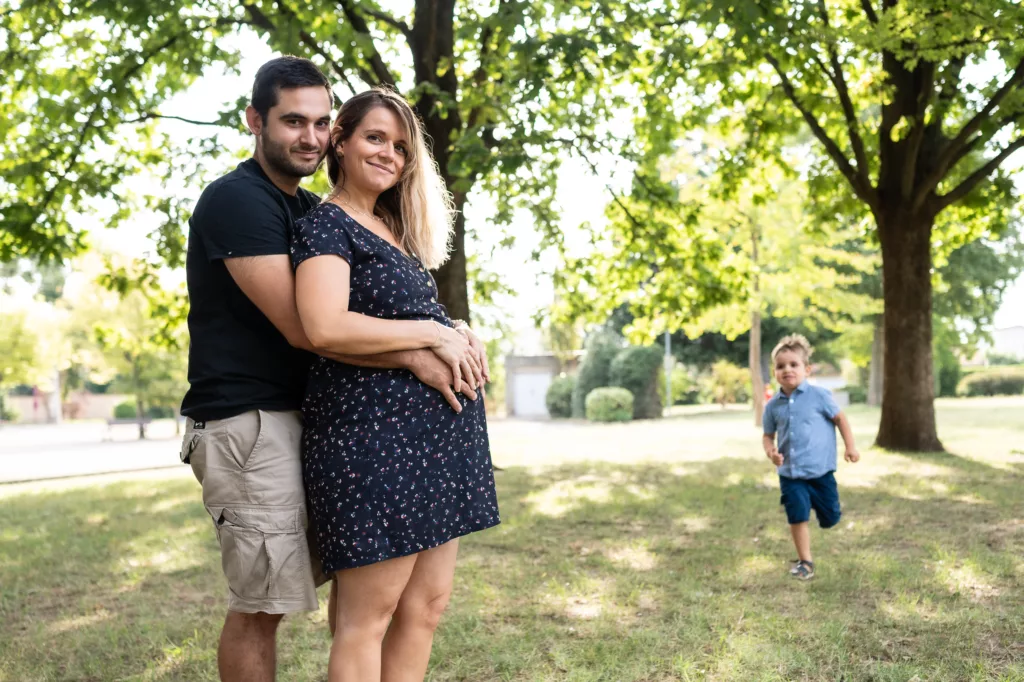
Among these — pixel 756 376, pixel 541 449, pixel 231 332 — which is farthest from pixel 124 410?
pixel 231 332

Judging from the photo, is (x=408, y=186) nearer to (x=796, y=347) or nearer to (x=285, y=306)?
(x=285, y=306)

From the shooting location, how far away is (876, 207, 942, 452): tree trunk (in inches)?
499

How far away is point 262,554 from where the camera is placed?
8.57 feet

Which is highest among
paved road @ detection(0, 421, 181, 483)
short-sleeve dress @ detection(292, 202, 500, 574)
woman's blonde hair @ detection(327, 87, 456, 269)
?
woman's blonde hair @ detection(327, 87, 456, 269)

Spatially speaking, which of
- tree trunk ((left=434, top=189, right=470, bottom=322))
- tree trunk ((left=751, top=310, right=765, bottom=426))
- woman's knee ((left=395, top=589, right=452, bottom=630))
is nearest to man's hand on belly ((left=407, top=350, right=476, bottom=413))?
woman's knee ((left=395, top=589, right=452, bottom=630))

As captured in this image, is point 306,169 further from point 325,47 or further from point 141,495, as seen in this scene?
point 141,495

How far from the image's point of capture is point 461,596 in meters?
5.31

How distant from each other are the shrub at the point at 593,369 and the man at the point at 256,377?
95.7 feet

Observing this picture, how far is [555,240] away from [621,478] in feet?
14.3

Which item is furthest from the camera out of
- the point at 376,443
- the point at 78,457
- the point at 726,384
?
the point at 726,384

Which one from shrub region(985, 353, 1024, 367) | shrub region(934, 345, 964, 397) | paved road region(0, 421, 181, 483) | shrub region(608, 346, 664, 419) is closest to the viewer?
paved road region(0, 421, 181, 483)

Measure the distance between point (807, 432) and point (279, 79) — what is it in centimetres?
418

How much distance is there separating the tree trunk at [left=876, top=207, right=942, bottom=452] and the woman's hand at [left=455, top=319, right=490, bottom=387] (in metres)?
11.3

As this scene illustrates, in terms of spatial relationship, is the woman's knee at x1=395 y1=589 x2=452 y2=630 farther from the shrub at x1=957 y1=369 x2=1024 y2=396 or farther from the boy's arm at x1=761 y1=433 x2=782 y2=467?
the shrub at x1=957 y1=369 x2=1024 y2=396
